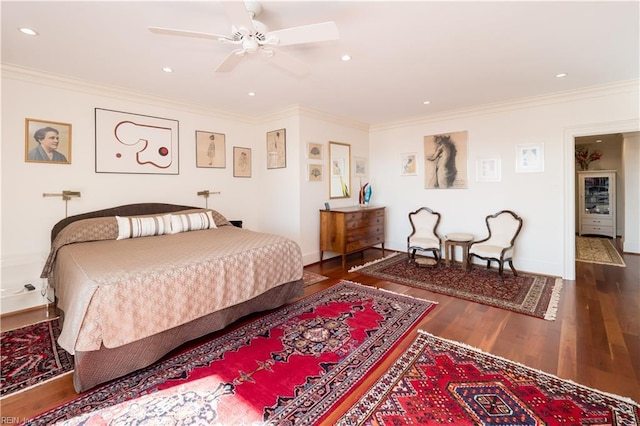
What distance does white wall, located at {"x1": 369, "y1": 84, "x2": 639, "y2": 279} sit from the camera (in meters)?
3.99

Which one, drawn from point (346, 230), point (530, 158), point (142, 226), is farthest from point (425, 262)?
point (142, 226)

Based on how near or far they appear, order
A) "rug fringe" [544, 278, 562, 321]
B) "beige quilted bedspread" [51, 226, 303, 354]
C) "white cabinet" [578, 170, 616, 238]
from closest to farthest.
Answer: "beige quilted bedspread" [51, 226, 303, 354]
"rug fringe" [544, 278, 562, 321]
"white cabinet" [578, 170, 616, 238]

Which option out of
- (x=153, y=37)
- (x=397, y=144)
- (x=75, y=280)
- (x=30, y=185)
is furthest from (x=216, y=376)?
(x=397, y=144)

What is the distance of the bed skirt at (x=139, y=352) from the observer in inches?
74.4

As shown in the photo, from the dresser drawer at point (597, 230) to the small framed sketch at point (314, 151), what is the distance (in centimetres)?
702

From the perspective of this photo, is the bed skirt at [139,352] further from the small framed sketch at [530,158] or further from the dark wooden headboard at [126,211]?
the small framed sketch at [530,158]

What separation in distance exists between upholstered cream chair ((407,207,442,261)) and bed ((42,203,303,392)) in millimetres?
2526

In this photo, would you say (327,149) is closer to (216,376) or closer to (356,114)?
(356,114)

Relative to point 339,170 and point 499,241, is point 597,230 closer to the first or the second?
point 499,241

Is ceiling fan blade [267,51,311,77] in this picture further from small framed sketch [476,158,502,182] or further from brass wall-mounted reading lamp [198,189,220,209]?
small framed sketch [476,158,502,182]

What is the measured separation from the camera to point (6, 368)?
2156 mm

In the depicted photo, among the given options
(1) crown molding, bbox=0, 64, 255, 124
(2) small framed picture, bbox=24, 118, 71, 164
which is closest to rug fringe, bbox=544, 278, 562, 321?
(1) crown molding, bbox=0, 64, 255, 124

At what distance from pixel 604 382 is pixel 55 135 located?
219 inches

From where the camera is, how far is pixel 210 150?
4.77 metres
